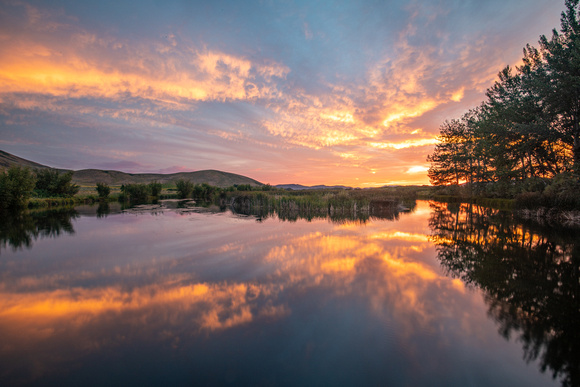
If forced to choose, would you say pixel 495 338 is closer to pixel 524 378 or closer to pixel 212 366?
pixel 524 378

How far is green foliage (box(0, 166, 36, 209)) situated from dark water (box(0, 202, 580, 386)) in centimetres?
2097

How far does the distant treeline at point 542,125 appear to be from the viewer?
586 inches

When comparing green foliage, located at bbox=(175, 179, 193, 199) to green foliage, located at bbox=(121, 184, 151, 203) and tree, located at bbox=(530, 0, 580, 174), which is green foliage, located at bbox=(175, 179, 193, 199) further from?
tree, located at bbox=(530, 0, 580, 174)

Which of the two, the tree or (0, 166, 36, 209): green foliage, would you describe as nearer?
the tree

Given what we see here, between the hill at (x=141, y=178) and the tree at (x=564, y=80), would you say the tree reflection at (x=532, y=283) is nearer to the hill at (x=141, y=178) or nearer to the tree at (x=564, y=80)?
the tree at (x=564, y=80)

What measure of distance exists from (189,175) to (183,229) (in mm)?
137135

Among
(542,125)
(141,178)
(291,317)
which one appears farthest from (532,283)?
(141,178)

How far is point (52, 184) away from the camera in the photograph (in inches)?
1298

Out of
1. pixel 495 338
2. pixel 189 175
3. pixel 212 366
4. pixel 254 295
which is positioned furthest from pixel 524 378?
pixel 189 175

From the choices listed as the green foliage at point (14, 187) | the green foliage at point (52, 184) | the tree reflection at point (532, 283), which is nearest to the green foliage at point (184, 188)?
the green foliage at point (52, 184)

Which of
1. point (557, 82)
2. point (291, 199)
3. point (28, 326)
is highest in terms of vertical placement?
point (557, 82)

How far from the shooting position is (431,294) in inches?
193

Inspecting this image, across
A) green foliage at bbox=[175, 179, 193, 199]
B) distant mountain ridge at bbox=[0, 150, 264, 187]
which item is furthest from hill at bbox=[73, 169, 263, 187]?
green foliage at bbox=[175, 179, 193, 199]

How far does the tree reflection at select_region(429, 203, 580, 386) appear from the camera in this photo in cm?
311
